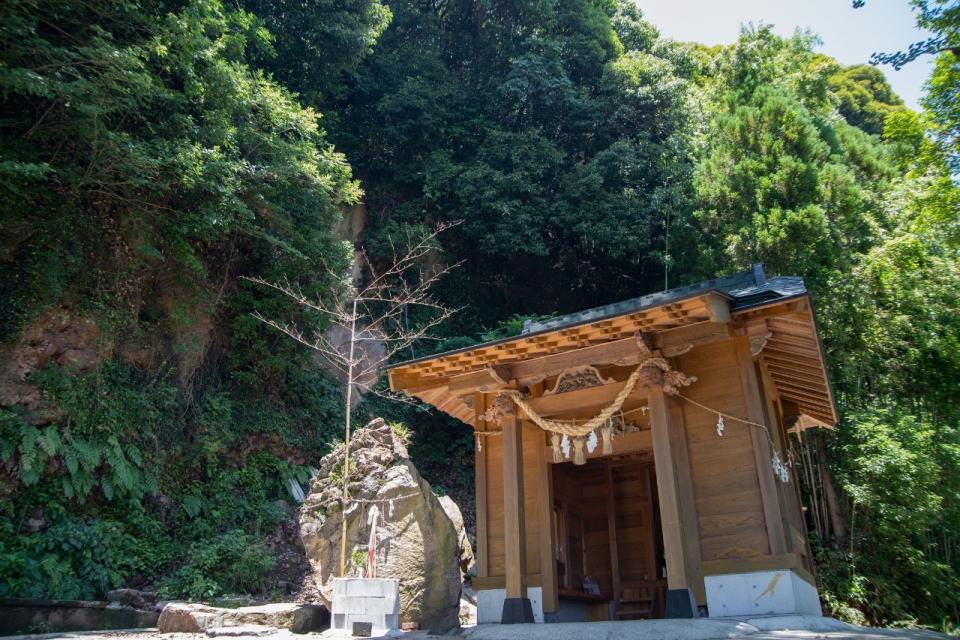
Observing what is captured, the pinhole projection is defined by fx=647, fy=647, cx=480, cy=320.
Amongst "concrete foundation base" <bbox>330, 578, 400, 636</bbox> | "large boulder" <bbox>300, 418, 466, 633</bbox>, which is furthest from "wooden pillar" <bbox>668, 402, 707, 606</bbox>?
"large boulder" <bbox>300, 418, 466, 633</bbox>

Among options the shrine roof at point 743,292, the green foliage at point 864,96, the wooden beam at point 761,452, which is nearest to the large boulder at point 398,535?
the shrine roof at point 743,292

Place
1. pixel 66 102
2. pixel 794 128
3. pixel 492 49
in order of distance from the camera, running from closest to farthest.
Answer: pixel 66 102 → pixel 794 128 → pixel 492 49

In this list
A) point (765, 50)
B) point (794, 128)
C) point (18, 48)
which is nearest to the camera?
point (18, 48)

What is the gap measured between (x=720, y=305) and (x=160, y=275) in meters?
11.8

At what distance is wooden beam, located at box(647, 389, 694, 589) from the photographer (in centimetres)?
632

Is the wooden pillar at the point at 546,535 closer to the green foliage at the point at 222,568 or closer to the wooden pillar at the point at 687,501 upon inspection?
the wooden pillar at the point at 687,501

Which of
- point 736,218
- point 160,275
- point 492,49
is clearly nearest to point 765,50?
point 736,218

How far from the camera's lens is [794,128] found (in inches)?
649

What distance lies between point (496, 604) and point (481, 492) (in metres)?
1.43

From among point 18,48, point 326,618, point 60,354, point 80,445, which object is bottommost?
point 326,618

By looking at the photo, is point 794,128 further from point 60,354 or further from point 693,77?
point 60,354

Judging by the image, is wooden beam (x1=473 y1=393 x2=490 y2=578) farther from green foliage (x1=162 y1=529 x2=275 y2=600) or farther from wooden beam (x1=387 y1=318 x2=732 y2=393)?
green foliage (x1=162 y1=529 x2=275 y2=600)

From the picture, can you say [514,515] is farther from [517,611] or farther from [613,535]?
[613,535]

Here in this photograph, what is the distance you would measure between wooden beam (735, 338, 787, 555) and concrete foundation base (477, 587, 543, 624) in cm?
277
